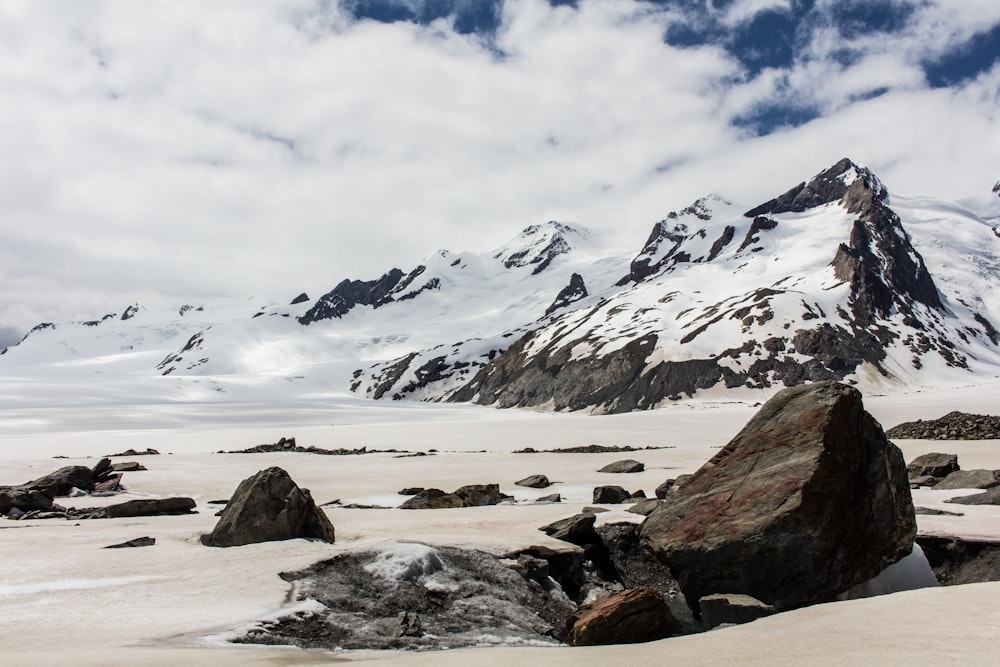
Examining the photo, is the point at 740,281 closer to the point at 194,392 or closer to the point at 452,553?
the point at 194,392

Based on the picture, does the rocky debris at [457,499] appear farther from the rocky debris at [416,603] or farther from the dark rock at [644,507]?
the rocky debris at [416,603]

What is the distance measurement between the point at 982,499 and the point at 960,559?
5399mm

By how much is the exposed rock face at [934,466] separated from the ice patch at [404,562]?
17.8 metres

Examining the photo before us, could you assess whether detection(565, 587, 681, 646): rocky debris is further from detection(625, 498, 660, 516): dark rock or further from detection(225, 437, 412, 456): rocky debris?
detection(225, 437, 412, 456): rocky debris

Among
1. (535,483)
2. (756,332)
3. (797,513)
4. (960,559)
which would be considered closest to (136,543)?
(797,513)

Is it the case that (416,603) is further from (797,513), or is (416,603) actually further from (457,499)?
(457,499)

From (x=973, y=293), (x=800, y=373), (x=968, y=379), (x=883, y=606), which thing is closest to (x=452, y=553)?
(x=883, y=606)

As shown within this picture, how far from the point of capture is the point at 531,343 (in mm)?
147750

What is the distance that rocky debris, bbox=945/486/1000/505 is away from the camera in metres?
15.6

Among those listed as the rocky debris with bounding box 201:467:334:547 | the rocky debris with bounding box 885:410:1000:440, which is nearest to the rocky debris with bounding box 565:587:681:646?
the rocky debris with bounding box 201:467:334:547

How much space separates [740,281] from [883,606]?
14912 cm

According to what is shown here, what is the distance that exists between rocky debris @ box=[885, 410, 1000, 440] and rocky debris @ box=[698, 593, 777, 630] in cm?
3414

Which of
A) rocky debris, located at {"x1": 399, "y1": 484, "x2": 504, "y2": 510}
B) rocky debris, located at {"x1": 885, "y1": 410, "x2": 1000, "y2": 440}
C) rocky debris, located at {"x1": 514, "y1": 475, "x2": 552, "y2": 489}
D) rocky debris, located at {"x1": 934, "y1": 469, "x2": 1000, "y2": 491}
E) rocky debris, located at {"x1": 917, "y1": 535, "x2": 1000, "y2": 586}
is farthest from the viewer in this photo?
rocky debris, located at {"x1": 885, "y1": 410, "x2": 1000, "y2": 440}

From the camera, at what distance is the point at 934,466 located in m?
21.4
